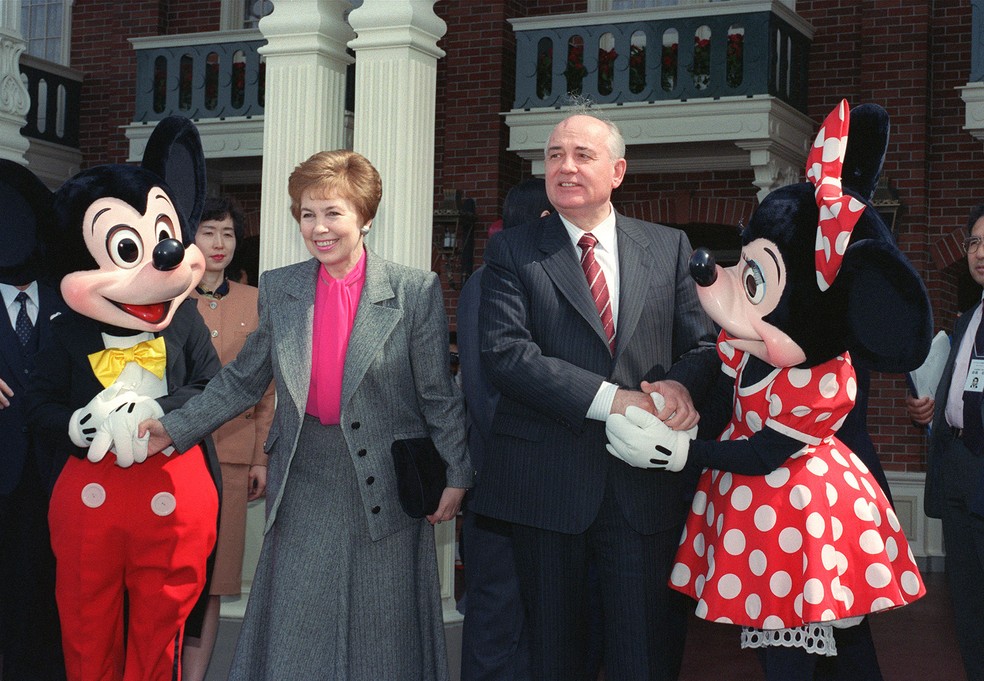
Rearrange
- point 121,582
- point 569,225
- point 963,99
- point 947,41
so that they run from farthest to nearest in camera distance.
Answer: point 947,41 → point 963,99 → point 121,582 → point 569,225

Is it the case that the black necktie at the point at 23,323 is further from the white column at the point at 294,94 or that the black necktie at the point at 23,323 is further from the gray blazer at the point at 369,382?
the white column at the point at 294,94

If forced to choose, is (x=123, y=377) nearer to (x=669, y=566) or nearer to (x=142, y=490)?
(x=142, y=490)

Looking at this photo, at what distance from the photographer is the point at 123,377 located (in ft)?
12.2

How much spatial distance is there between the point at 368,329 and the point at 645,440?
2.77ft

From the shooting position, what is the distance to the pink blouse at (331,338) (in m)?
3.48

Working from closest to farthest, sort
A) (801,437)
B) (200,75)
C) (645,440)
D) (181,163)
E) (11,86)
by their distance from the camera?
1. (645,440)
2. (801,437)
3. (181,163)
4. (11,86)
5. (200,75)

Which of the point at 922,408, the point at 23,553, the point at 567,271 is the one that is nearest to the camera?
the point at 567,271

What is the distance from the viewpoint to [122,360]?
373 centimetres

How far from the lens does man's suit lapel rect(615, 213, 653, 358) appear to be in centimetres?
331

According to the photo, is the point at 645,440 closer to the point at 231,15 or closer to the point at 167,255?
the point at 167,255

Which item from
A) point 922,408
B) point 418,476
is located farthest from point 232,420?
point 922,408

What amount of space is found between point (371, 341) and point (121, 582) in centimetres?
102

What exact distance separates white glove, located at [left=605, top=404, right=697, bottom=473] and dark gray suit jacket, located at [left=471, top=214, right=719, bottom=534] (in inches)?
4.2

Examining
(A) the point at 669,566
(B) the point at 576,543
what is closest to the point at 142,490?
(B) the point at 576,543
